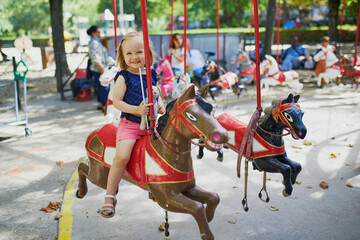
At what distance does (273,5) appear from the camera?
12.5 m

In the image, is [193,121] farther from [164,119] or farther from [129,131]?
[129,131]

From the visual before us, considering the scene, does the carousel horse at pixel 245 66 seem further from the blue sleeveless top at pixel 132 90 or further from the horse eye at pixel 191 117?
the horse eye at pixel 191 117

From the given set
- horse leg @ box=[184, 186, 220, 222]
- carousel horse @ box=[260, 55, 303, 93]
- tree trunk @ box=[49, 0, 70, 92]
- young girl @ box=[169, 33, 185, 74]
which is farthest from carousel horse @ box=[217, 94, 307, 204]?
tree trunk @ box=[49, 0, 70, 92]

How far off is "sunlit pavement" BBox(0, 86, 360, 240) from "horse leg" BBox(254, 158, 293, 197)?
40 centimetres

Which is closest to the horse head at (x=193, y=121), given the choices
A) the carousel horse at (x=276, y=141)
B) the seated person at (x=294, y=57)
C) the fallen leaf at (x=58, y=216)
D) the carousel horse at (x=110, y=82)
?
the carousel horse at (x=276, y=141)

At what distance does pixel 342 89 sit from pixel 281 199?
8.00 meters

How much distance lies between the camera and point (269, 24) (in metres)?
12.8

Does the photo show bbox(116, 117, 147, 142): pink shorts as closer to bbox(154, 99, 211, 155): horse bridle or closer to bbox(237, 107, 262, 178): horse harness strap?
bbox(154, 99, 211, 155): horse bridle

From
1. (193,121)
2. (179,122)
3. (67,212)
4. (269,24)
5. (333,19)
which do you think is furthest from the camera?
(333,19)

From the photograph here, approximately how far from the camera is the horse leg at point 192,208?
2699mm

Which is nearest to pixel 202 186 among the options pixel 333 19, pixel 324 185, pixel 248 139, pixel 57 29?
pixel 248 139

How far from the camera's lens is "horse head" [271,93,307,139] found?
339 cm

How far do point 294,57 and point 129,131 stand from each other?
489 inches

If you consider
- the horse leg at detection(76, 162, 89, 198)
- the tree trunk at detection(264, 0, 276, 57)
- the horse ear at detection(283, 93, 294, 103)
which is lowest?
the horse leg at detection(76, 162, 89, 198)
